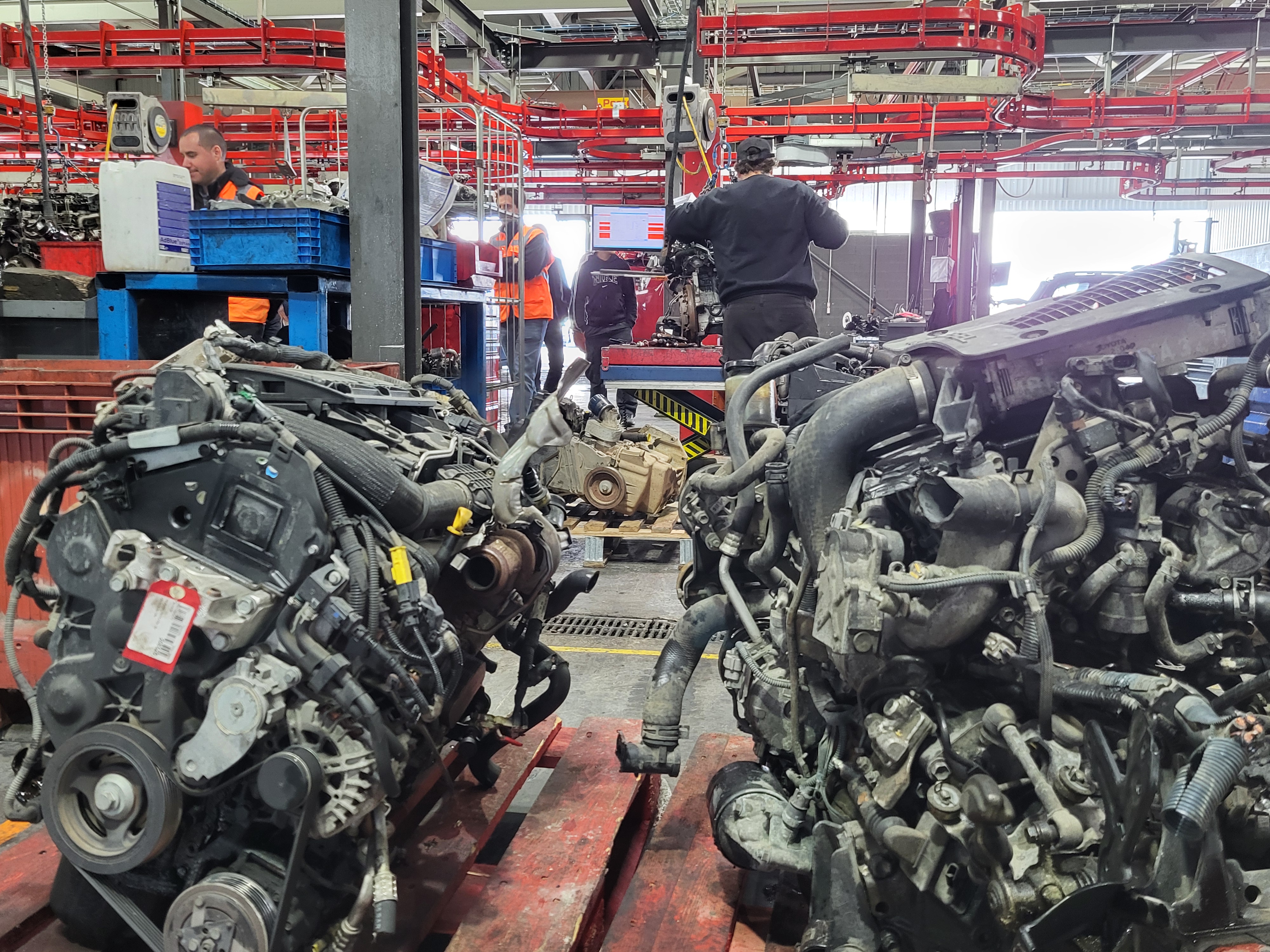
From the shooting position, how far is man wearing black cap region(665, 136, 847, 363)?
4.57 m

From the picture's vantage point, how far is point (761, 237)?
4648mm

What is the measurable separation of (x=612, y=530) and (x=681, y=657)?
344cm

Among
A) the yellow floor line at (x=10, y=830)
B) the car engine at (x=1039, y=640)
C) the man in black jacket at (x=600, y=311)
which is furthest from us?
the man in black jacket at (x=600, y=311)

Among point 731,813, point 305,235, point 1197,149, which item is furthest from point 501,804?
point 1197,149

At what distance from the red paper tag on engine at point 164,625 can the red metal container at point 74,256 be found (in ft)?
12.3

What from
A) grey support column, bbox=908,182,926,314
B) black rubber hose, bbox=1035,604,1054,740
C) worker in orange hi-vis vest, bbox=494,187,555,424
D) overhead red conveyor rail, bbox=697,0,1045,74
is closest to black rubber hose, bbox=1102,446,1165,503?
black rubber hose, bbox=1035,604,1054,740

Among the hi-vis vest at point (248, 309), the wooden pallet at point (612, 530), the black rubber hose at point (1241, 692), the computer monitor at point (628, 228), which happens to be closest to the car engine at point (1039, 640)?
the black rubber hose at point (1241, 692)

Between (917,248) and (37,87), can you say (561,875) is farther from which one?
(917,248)

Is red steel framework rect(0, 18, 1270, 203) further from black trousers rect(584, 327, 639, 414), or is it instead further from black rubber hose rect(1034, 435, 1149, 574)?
black rubber hose rect(1034, 435, 1149, 574)

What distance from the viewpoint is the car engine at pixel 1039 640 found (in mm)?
1516

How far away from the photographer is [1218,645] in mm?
1726

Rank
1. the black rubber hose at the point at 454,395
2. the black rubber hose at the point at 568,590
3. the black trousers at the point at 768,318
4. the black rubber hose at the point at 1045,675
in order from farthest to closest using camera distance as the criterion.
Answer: the black trousers at the point at 768,318, the black rubber hose at the point at 454,395, the black rubber hose at the point at 568,590, the black rubber hose at the point at 1045,675

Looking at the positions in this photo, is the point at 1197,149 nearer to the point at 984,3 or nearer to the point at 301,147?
the point at 984,3

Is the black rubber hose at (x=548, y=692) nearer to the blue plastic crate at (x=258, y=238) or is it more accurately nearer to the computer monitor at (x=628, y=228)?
the blue plastic crate at (x=258, y=238)
